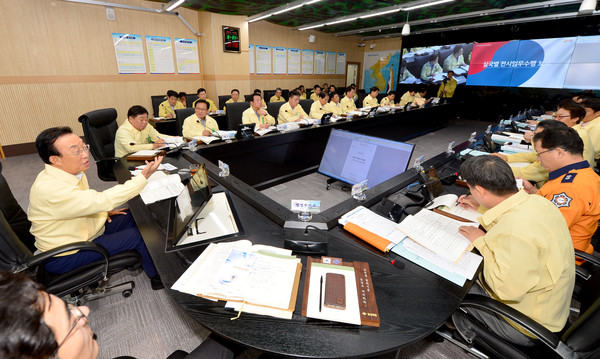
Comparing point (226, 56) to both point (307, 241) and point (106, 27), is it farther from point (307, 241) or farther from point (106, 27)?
point (307, 241)

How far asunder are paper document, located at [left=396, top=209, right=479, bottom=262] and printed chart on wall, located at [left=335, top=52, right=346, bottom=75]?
10.5 metres

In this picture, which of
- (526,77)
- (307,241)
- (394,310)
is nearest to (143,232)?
(307,241)

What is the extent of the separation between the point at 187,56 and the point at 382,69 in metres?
8.20

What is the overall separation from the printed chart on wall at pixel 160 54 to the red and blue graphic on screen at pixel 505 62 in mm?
9467

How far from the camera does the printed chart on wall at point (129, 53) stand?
17.9 feet

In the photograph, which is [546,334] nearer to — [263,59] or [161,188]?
[161,188]

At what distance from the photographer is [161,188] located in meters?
1.81

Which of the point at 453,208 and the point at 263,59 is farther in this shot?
the point at 263,59

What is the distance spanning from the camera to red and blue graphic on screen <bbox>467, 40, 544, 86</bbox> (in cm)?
775

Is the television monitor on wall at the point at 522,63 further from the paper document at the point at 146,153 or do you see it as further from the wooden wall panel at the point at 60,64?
Answer: the paper document at the point at 146,153

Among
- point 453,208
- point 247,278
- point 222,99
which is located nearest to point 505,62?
point 222,99

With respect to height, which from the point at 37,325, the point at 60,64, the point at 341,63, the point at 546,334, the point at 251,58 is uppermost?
the point at 341,63

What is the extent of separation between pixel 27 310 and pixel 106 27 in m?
6.74

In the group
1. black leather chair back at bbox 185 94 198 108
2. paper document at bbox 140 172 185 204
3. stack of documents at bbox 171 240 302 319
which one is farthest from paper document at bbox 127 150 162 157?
black leather chair back at bbox 185 94 198 108
